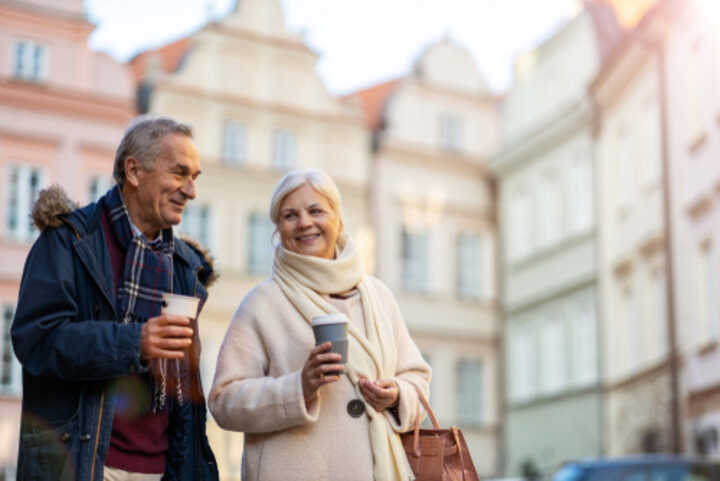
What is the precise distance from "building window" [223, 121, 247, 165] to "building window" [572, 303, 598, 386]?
8366 millimetres

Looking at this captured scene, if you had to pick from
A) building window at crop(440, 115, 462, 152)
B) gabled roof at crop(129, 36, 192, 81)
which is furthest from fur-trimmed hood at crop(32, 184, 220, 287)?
building window at crop(440, 115, 462, 152)

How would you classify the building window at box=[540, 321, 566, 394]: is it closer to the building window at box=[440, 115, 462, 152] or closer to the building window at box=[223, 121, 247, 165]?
the building window at box=[440, 115, 462, 152]

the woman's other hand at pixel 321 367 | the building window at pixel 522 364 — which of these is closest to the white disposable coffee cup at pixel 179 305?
the woman's other hand at pixel 321 367

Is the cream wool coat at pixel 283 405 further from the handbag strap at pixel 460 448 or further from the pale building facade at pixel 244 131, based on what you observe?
the pale building facade at pixel 244 131

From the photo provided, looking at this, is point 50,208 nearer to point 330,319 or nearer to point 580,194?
point 330,319

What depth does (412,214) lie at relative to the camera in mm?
32500

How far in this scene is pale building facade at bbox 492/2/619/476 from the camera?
2852 centimetres

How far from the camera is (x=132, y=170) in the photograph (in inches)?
170

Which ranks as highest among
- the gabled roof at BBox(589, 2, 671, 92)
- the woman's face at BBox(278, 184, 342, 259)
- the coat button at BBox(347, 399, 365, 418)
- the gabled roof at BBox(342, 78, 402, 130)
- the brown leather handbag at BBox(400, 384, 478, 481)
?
the gabled roof at BBox(342, 78, 402, 130)

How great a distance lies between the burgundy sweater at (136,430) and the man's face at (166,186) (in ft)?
0.79

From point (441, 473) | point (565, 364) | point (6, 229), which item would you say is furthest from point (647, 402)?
point (441, 473)

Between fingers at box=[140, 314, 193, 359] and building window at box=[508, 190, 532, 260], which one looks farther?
building window at box=[508, 190, 532, 260]

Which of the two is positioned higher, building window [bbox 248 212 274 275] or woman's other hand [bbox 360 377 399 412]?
building window [bbox 248 212 274 275]

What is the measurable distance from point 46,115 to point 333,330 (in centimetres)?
2441
